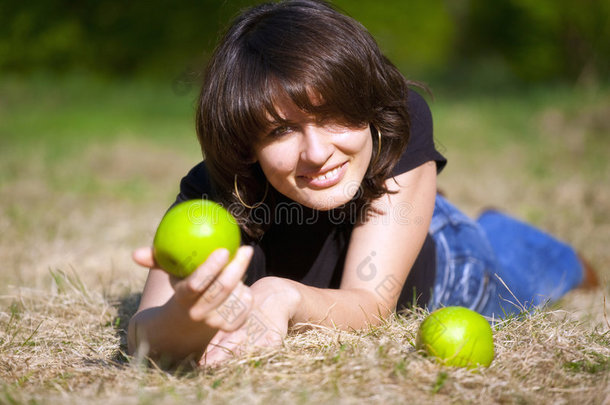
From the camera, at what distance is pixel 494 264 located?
3.30m

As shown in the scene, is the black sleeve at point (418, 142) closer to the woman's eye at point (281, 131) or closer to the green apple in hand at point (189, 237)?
the woman's eye at point (281, 131)

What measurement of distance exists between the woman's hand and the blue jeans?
109cm

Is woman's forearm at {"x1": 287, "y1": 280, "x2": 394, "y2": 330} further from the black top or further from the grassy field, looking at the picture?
the black top

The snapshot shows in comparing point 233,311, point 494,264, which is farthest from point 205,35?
point 233,311

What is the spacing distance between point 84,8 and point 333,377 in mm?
13530

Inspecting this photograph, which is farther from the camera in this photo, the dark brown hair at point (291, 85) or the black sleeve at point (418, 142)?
the black sleeve at point (418, 142)

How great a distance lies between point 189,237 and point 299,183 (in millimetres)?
584

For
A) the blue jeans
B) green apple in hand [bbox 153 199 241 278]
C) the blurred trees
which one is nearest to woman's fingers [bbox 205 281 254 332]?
green apple in hand [bbox 153 199 241 278]

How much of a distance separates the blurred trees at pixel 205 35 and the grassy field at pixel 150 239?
2.12 m

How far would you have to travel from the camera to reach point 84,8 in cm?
1328

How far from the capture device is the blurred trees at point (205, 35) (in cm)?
1161

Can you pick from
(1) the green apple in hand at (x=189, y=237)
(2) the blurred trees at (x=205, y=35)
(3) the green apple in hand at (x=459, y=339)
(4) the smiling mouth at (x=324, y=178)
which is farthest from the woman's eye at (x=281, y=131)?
(2) the blurred trees at (x=205, y=35)

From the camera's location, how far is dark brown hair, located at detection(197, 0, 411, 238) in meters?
1.90

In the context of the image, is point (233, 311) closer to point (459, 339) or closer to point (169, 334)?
point (169, 334)
